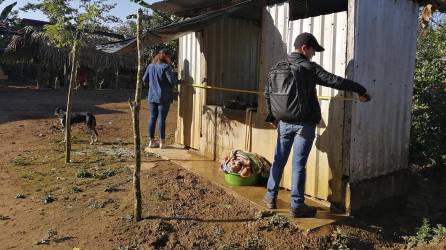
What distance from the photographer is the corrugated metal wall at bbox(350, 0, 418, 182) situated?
5.06m

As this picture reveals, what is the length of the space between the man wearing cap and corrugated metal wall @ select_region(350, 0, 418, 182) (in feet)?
2.06

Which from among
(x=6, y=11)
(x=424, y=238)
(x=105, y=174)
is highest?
(x=6, y=11)

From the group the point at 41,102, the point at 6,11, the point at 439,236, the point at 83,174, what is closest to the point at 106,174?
the point at 83,174

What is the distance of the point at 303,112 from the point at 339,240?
1385mm

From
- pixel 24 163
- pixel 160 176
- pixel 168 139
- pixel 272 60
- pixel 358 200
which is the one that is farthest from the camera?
pixel 168 139

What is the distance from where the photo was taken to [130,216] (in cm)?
493

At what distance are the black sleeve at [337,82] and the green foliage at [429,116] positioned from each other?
3308 mm

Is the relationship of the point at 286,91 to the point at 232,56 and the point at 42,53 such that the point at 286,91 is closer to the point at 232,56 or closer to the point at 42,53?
the point at 232,56

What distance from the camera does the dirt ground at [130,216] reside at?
4488 mm

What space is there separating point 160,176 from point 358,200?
2.80 meters

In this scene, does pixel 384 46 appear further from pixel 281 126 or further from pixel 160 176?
pixel 160 176

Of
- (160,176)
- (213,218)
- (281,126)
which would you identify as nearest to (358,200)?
(281,126)

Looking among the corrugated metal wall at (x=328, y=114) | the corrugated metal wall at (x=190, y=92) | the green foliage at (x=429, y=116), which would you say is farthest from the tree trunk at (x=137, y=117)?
the green foliage at (x=429, y=116)

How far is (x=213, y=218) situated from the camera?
4.95 m
